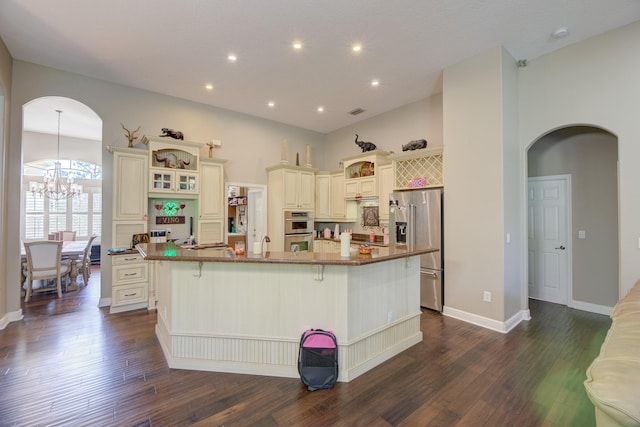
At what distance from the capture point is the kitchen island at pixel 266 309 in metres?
2.48

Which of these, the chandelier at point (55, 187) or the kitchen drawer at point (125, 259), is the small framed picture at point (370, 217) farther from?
the chandelier at point (55, 187)

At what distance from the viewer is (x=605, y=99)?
3256mm

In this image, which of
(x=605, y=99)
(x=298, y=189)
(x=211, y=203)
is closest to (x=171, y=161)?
(x=211, y=203)

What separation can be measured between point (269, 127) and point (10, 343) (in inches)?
203

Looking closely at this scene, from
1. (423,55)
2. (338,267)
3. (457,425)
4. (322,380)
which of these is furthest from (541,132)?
(322,380)

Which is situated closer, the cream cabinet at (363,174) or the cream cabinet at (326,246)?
the cream cabinet at (363,174)

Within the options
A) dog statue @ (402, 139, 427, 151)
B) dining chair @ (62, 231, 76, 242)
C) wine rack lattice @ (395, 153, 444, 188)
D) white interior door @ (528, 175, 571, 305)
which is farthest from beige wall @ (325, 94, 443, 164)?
dining chair @ (62, 231, 76, 242)

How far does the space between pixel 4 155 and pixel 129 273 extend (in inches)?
82.6

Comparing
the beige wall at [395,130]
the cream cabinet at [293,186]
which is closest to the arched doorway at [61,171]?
the cream cabinet at [293,186]

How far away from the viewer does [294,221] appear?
242 inches

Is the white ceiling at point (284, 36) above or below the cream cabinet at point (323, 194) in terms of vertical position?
→ above

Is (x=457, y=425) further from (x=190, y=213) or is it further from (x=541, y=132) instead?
(x=190, y=213)

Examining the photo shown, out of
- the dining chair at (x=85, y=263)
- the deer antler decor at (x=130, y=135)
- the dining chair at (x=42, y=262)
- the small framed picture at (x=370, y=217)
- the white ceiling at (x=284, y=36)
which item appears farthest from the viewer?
the dining chair at (x=85, y=263)

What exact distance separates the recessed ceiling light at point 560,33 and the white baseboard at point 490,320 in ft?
11.3
